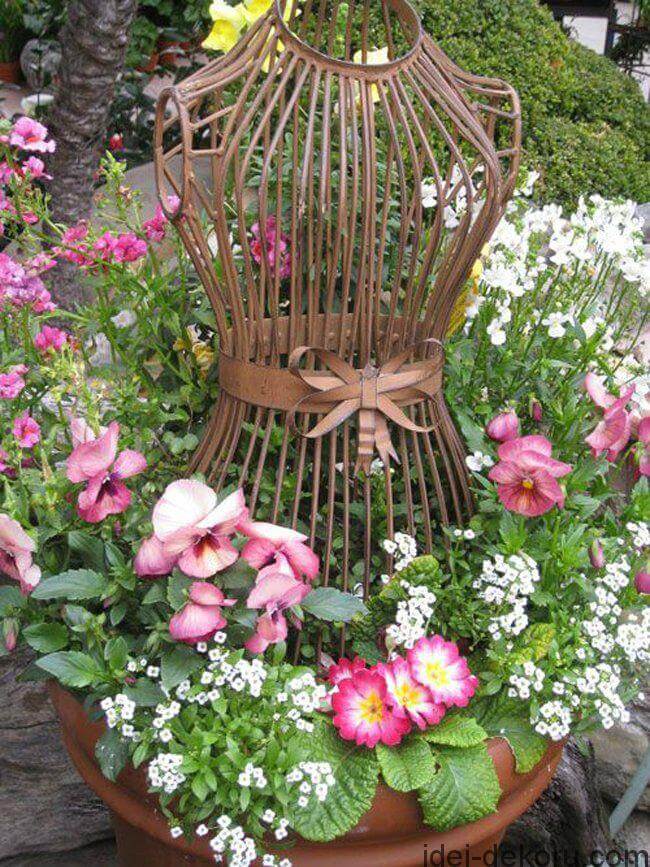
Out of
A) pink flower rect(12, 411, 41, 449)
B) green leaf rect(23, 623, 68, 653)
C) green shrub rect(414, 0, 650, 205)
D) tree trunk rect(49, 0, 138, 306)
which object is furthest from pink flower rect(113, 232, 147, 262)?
green shrub rect(414, 0, 650, 205)

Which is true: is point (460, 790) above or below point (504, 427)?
below

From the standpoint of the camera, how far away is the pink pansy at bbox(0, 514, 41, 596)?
1.45 meters

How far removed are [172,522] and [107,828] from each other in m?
0.94

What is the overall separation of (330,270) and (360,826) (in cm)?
80

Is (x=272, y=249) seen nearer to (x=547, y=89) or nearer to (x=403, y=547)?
(x=403, y=547)

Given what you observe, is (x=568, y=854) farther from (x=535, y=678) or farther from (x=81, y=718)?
(x=81, y=718)

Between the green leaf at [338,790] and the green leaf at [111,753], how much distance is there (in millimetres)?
248

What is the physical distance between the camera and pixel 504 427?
66.7 inches

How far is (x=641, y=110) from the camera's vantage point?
4.17 metres

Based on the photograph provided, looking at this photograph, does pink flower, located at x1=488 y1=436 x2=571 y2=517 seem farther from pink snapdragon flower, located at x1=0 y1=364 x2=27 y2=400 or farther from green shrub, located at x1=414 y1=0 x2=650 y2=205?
green shrub, located at x1=414 y1=0 x2=650 y2=205

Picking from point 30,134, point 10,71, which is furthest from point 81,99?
point 10,71

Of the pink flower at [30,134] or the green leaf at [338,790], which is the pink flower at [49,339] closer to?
the pink flower at [30,134]

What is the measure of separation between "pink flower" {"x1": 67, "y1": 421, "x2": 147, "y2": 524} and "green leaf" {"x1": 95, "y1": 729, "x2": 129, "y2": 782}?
31 centimetres

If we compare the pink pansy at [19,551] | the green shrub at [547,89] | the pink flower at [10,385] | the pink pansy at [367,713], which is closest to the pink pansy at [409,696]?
the pink pansy at [367,713]
